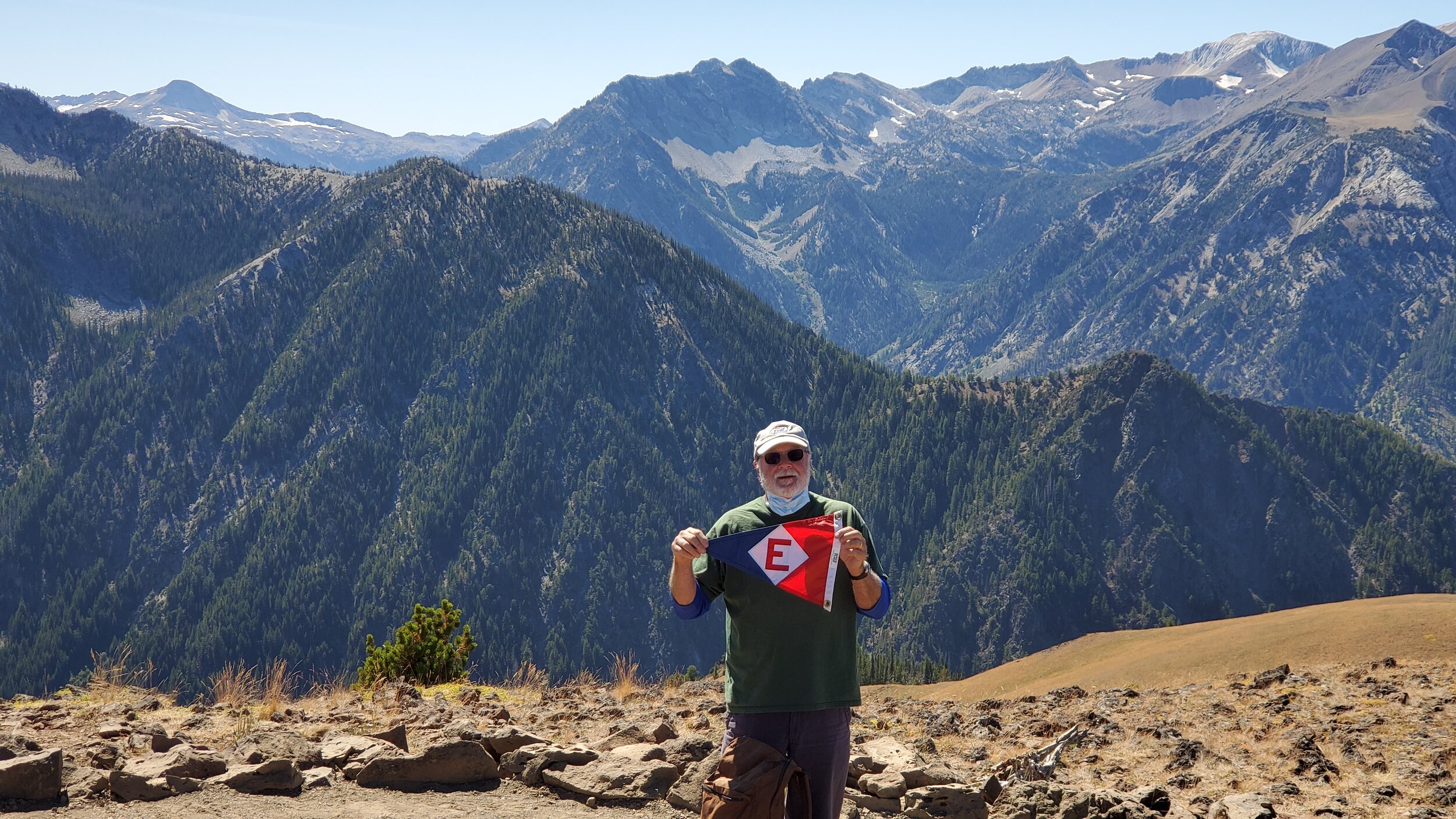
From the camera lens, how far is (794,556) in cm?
921

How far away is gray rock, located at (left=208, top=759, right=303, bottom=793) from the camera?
13.9 m

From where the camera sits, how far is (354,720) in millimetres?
18672

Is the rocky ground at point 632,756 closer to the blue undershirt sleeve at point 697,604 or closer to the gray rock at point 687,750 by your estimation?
the gray rock at point 687,750

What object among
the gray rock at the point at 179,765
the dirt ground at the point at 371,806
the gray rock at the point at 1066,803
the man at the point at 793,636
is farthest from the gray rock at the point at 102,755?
the gray rock at the point at 1066,803

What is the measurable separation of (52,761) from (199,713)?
257 inches

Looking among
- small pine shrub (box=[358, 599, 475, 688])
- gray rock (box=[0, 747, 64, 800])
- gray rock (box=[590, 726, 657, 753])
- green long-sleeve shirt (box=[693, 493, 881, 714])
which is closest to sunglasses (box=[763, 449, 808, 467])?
green long-sleeve shirt (box=[693, 493, 881, 714])

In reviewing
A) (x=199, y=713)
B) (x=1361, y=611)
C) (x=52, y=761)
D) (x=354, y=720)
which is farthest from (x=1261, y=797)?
(x=1361, y=611)

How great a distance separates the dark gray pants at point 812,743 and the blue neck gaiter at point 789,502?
1804 millimetres

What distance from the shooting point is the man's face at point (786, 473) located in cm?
959

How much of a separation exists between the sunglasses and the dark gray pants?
2239mm

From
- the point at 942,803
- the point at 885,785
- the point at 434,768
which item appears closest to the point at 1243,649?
the point at 942,803

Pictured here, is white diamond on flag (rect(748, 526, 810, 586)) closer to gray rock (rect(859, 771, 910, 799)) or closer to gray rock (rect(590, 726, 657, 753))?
gray rock (rect(859, 771, 910, 799))

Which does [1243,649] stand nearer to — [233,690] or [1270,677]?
[1270,677]

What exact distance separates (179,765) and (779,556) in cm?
990
